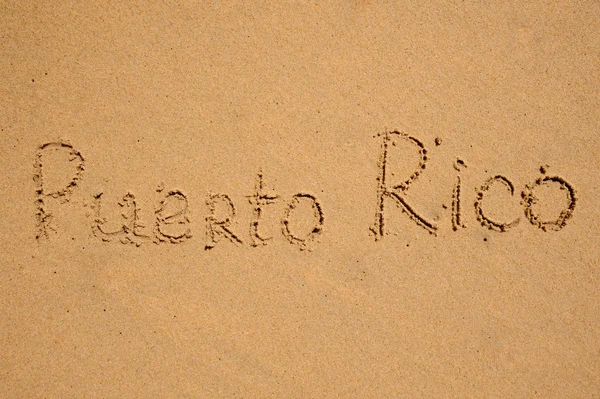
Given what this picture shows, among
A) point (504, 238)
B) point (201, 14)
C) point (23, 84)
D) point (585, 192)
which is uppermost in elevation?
point (201, 14)

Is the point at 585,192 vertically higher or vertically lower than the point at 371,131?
lower

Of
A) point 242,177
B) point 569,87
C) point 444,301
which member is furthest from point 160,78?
point 569,87

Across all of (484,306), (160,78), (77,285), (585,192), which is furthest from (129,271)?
(585,192)

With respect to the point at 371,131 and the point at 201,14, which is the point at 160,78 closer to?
the point at 201,14

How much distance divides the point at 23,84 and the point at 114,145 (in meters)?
0.31

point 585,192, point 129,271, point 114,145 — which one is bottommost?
point 129,271

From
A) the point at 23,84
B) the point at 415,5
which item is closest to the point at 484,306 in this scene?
the point at 415,5

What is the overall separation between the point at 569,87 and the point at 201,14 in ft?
3.56

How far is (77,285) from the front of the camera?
1.23m

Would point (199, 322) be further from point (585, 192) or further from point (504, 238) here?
point (585, 192)

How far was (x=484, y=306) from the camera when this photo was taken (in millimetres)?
1253

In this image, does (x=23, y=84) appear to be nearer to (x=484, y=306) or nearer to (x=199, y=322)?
(x=199, y=322)

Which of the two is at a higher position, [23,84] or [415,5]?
[415,5]

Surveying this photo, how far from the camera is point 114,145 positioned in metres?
1.25
